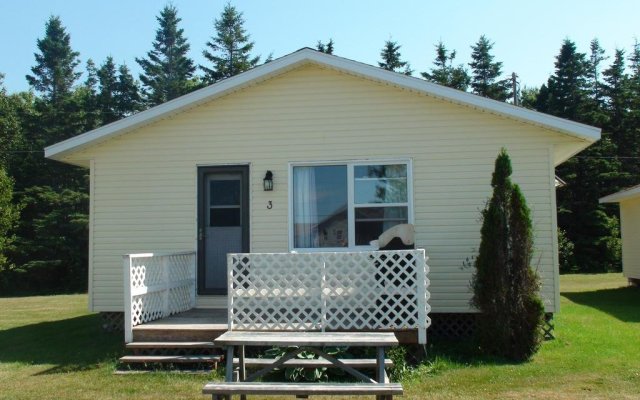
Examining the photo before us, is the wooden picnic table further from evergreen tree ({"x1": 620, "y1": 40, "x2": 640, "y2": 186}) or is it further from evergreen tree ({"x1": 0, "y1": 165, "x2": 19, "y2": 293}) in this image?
evergreen tree ({"x1": 620, "y1": 40, "x2": 640, "y2": 186})

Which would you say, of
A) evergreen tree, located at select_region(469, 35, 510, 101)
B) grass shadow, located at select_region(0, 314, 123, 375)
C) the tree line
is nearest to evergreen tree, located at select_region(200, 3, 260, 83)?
the tree line

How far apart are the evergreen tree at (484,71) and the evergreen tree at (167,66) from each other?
1700cm

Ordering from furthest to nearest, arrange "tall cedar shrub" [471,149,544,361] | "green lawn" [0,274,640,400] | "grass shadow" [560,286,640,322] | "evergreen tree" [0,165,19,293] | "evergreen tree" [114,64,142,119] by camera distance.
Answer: "evergreen tree" [114,64,142,119]
"evergreen tree" [0,165,19,293]
"grass shadow" [560,286,640,322]
"tall cedar shrub" [471,149,544,361]
"green lawn" [0,274,640,400]

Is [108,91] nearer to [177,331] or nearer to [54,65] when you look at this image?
[54,65]

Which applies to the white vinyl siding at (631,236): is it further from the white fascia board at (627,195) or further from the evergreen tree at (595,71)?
the evergreen tree at (595,71)

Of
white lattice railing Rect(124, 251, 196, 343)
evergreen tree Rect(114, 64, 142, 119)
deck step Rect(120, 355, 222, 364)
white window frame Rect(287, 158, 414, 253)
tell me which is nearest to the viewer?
deck step Rect(120, 355, 222, 364)

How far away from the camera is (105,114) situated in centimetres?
3300

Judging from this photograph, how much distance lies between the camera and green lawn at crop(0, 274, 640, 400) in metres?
6.31

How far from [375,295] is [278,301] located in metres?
1.26

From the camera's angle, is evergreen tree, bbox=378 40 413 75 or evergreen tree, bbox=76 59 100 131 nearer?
evergreen tree, bbox=76 59 100 131

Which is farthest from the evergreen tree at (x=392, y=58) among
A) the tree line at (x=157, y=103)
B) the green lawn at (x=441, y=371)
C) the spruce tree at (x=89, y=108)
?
the green lawn at (x=441, y=371)

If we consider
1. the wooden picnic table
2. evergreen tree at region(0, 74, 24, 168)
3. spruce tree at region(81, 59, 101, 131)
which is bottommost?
the wooden picnic table

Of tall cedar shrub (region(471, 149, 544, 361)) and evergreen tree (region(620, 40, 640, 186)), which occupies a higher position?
evergreen tree (region(620, 40, 640, 186))

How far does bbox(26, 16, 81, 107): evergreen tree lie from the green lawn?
28.4 m
